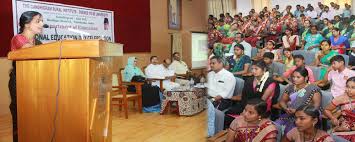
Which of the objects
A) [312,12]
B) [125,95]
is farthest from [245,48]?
[125,95]

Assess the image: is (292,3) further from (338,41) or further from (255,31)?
(338,41)

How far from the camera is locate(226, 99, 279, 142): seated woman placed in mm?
2002

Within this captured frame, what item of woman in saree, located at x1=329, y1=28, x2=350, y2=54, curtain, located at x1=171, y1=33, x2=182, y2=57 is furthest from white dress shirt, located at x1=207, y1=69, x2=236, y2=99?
curtain, located at x1=171, y1=33, x2=182, y2=57

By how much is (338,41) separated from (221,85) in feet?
5.22

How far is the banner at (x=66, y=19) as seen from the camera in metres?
4.13

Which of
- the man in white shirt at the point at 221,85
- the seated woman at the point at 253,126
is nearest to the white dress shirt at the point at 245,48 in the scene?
the man in white shirt at the point at 221,85

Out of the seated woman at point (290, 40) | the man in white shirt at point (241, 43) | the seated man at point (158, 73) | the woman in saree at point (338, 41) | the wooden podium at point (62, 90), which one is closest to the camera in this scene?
the wooden podium at point (62, 90)

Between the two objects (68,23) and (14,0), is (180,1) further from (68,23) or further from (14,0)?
(14,0)

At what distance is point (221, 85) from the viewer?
2.86 meters

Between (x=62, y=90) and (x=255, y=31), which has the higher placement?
(x=255, y=31)

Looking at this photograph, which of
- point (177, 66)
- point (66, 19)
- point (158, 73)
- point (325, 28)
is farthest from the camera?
point (177, 66)

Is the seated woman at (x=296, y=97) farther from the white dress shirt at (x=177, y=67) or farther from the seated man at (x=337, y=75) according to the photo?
the white dress shirt at (x=177, y=67)

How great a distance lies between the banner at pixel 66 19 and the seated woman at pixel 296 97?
8.09 feet

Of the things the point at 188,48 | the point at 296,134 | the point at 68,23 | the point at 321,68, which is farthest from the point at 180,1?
the point at 296,134
